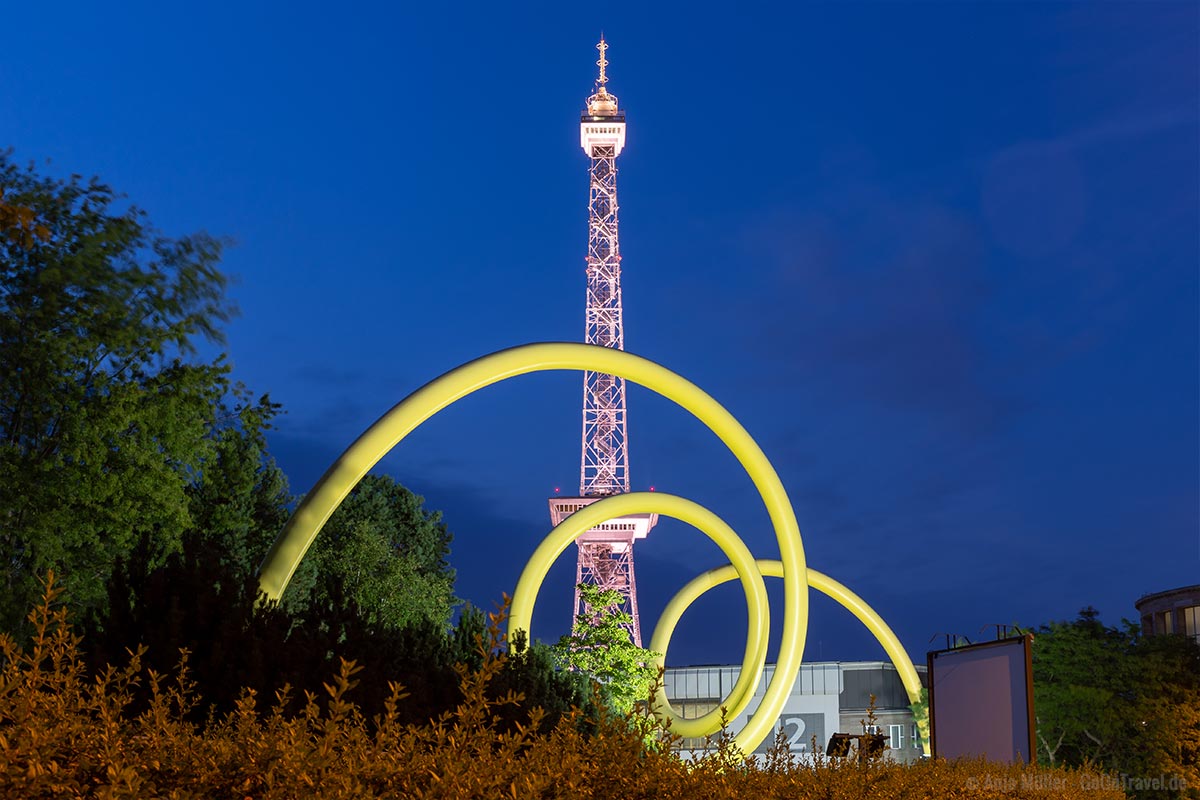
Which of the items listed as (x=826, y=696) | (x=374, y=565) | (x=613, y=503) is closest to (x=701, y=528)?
(x=613, y=503)

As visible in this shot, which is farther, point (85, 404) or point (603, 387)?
point (603, 387)

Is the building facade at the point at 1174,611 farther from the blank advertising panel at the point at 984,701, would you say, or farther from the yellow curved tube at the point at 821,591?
the blank advertising panel at the point at 984,701

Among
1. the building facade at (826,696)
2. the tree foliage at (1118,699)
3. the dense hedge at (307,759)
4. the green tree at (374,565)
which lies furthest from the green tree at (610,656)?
the dense hedge at (307,759)

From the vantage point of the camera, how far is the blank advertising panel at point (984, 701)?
1456 centimetres

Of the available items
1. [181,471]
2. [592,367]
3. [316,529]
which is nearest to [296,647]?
[316,529]

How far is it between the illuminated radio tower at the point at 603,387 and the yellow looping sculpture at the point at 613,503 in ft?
101

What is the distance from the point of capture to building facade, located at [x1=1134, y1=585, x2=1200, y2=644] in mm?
52594

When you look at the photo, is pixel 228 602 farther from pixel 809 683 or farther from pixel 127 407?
pixel 809 683

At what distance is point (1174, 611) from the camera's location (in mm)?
53812

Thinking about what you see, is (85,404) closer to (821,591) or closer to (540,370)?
(540,370)

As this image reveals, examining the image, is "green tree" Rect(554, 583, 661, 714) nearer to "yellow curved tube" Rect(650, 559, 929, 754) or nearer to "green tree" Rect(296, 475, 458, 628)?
"yellow curved tube" Rect(650, 559, 929, 754)

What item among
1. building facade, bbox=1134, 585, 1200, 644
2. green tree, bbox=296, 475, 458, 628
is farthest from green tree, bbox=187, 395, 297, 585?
building facade, bbox=1134, 585, 1200, 644

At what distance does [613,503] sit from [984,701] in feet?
49.9

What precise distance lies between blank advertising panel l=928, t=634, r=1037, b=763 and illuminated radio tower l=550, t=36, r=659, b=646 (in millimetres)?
43722
